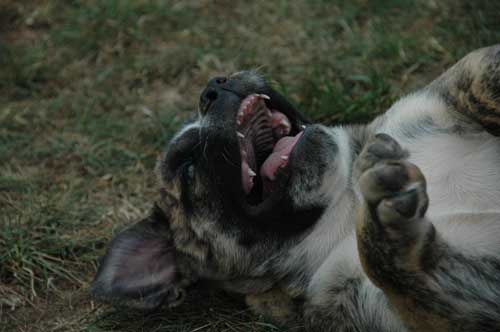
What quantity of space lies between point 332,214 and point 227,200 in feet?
2.06

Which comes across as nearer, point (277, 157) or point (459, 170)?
point (459, 170)

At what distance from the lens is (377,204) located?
3367 mm

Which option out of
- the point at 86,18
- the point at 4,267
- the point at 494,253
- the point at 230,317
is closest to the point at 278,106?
the point at 230,317

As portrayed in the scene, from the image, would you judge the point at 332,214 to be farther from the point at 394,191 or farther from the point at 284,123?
the point at 394,191

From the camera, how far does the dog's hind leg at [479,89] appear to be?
3.96m

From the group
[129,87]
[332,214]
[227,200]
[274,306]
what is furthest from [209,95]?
[129,87]

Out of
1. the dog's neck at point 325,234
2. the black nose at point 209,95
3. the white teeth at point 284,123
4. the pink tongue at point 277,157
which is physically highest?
the black nose at point 209,95

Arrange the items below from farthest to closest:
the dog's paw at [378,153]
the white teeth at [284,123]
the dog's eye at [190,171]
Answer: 1. the white teeth at [284,123]
2. the dog's eye at [190,171]
3. the dog's paw at [378,153]

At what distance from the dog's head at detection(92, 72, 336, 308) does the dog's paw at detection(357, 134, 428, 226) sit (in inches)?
34.2

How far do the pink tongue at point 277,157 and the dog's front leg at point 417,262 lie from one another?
0.96m

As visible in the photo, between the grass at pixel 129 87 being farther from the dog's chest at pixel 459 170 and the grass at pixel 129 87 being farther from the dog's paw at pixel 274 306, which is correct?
the dog's chest at pixel 459 170

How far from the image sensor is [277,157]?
443 cm

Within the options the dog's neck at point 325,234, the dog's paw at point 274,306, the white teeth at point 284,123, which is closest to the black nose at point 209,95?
the white teeth at point 284,123

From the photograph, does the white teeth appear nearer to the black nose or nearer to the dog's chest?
the black nose
